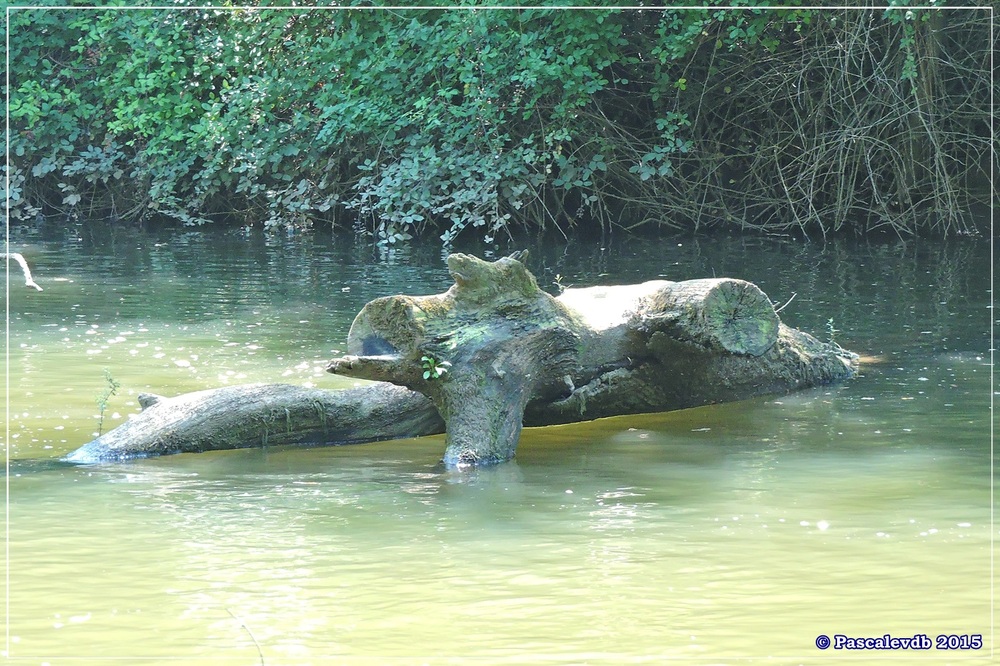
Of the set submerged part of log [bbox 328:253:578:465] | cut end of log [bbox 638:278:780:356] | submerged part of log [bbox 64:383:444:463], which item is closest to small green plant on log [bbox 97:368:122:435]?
submerged part of log [bbox 64:383:444:463]

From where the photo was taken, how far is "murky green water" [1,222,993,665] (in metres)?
4.53

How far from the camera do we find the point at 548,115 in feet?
54.1

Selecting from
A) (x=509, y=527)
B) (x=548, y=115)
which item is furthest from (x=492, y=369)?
(x=548, y=115)

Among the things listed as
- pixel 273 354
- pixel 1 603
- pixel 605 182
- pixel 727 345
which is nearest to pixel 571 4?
pixel 605 182

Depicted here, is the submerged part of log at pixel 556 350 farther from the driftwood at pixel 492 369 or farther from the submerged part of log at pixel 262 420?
the submerged part of log at pixel 262 420

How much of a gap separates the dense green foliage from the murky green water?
596 cm

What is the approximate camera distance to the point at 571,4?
1537 centimetres

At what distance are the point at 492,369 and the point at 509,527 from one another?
1476mm

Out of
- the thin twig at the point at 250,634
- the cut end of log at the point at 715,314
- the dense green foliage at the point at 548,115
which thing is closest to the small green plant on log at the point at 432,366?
the cut end of log at the point at 715,314

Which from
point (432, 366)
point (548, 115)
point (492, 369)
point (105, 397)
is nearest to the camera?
point (432, 366)

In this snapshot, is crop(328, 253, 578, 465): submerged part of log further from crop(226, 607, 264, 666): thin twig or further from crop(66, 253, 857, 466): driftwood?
crop(226, 607, 264, 666): thin twig

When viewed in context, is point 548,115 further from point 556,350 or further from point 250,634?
point 250,634

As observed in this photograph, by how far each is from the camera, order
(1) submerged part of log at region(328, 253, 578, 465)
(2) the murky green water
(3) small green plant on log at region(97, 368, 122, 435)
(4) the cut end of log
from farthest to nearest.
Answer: (4) the cut end of log
(3) small green plant on log at region(97, 368, 122, 435)
(1) submerged part of log at region(328, 253, 578, 465)
(2) the murky green water

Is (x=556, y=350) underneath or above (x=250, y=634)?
above
